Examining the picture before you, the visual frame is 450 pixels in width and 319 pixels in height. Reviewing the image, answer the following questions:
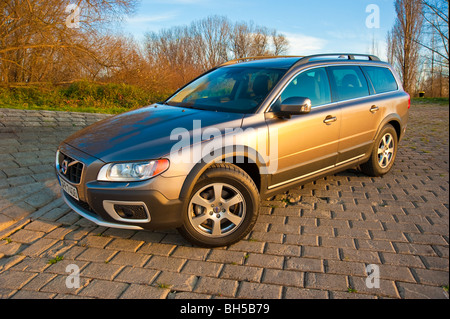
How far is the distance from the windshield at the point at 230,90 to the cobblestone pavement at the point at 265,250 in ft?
4.26

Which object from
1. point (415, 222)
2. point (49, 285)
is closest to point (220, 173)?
point (49, 285)

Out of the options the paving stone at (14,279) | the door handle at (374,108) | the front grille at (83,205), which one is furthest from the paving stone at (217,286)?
the door handle at (374,108)

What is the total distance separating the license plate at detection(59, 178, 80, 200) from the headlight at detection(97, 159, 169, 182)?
0.43m

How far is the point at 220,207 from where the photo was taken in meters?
3.33

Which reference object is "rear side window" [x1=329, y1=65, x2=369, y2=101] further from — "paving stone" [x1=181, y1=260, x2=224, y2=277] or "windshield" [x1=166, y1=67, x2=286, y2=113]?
"paving stone" [x1=181, y1=260, x2=224, y2=277]

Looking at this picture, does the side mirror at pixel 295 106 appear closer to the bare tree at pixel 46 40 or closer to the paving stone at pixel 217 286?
the paving stone at pixel 217 286

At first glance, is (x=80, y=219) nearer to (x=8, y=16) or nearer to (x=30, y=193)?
(x=30, y=193)

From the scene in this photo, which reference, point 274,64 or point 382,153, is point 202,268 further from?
point 382,153

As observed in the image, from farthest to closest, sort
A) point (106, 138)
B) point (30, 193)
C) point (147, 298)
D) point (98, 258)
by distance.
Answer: point (30, 193) < point (106, 138) < point (98, 258) < point (147, 298)

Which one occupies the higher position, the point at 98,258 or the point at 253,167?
the point at 253,167

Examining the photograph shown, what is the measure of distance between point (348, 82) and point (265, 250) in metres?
2.69

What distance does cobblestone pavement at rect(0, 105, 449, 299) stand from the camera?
107 inches

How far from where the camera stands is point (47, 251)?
3279mm

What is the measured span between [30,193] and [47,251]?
1.59m
